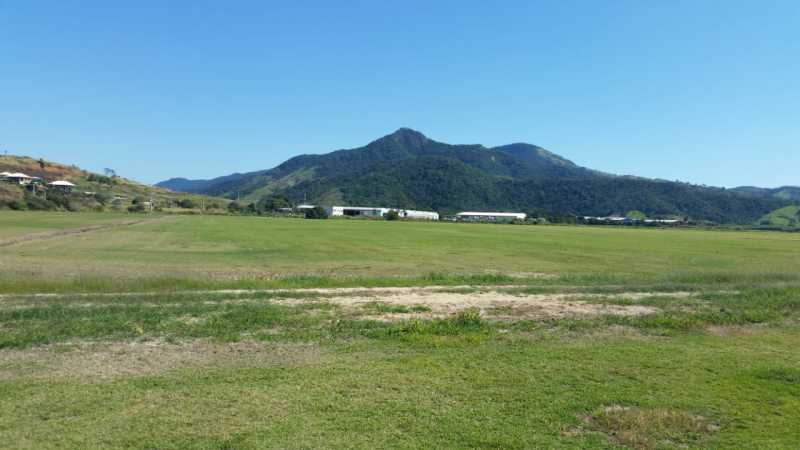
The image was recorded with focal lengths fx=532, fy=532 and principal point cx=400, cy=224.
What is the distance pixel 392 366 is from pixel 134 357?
15.6 feet

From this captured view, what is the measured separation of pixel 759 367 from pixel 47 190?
15706 cm

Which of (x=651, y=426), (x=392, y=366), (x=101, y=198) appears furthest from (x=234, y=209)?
(x=651, y=426)

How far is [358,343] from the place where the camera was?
10930 millimetres

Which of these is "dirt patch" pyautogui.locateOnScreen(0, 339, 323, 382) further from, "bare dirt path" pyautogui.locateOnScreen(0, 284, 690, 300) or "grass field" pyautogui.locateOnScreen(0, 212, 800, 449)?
"bare dirt path" pyautogui.locateOnScreen(0, 284, 690, 300)

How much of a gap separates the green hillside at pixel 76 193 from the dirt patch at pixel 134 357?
418 feet

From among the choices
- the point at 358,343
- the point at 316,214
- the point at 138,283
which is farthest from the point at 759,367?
the point at 316,214

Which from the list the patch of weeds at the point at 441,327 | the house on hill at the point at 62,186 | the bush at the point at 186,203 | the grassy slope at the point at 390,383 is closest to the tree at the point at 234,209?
the bush at the point at 186,203

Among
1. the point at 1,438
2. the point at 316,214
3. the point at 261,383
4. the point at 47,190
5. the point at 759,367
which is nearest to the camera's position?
the point at 1,438

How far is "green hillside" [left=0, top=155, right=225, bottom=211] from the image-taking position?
392 feet

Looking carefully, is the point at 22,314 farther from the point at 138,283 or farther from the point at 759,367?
the point at 759,367

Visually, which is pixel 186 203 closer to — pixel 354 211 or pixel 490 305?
pixel 354 211

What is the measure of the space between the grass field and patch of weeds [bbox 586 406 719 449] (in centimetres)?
3

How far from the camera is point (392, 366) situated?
917 centimetres

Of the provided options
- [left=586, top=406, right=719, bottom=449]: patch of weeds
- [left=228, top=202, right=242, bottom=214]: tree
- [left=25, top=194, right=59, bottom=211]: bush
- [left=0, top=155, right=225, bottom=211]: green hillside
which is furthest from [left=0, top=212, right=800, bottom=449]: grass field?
[left=228, top=202, right=242, bottom=214]: tree
